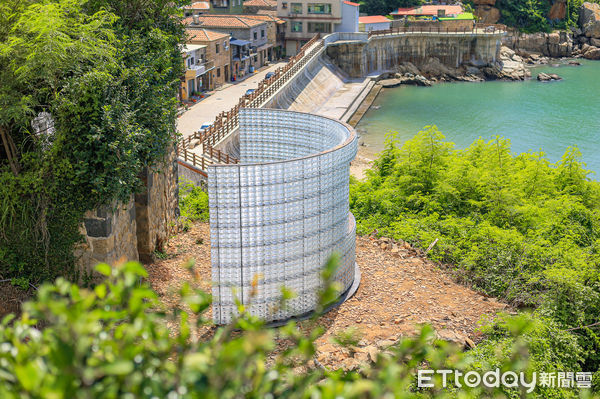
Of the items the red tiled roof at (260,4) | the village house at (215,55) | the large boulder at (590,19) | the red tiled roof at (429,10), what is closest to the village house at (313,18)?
the red tiled roof at (260,4)

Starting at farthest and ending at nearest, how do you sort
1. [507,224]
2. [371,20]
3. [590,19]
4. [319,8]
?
[590,19] < [371,20] < [319,8] < [507,224]

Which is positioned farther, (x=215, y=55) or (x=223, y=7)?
(x=223, y=7)

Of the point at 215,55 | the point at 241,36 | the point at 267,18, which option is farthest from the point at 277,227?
the point at 267,18

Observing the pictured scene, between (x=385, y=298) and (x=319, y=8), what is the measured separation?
6506cm

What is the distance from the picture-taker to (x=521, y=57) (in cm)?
9000

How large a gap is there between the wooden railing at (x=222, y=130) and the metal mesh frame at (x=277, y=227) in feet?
30.1

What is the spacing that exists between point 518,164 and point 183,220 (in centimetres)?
1409

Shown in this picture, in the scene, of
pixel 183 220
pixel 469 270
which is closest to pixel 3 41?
pixel 183 220

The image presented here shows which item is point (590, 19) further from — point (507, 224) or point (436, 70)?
point (507, 224)

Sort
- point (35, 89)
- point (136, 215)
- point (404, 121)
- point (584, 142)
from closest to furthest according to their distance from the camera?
point (35, 89)
point (136, 215)
point (584, 142)
point (404, 121)

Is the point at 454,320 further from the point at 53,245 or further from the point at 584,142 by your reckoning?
the point at 584,142

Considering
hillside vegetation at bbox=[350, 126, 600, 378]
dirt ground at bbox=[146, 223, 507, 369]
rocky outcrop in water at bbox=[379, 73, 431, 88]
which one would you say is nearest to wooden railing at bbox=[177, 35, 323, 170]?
hillside vegetation at bbox=[350, 126, 600, 378]

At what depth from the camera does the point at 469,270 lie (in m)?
19.2

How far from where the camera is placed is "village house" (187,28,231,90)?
58625 mm
